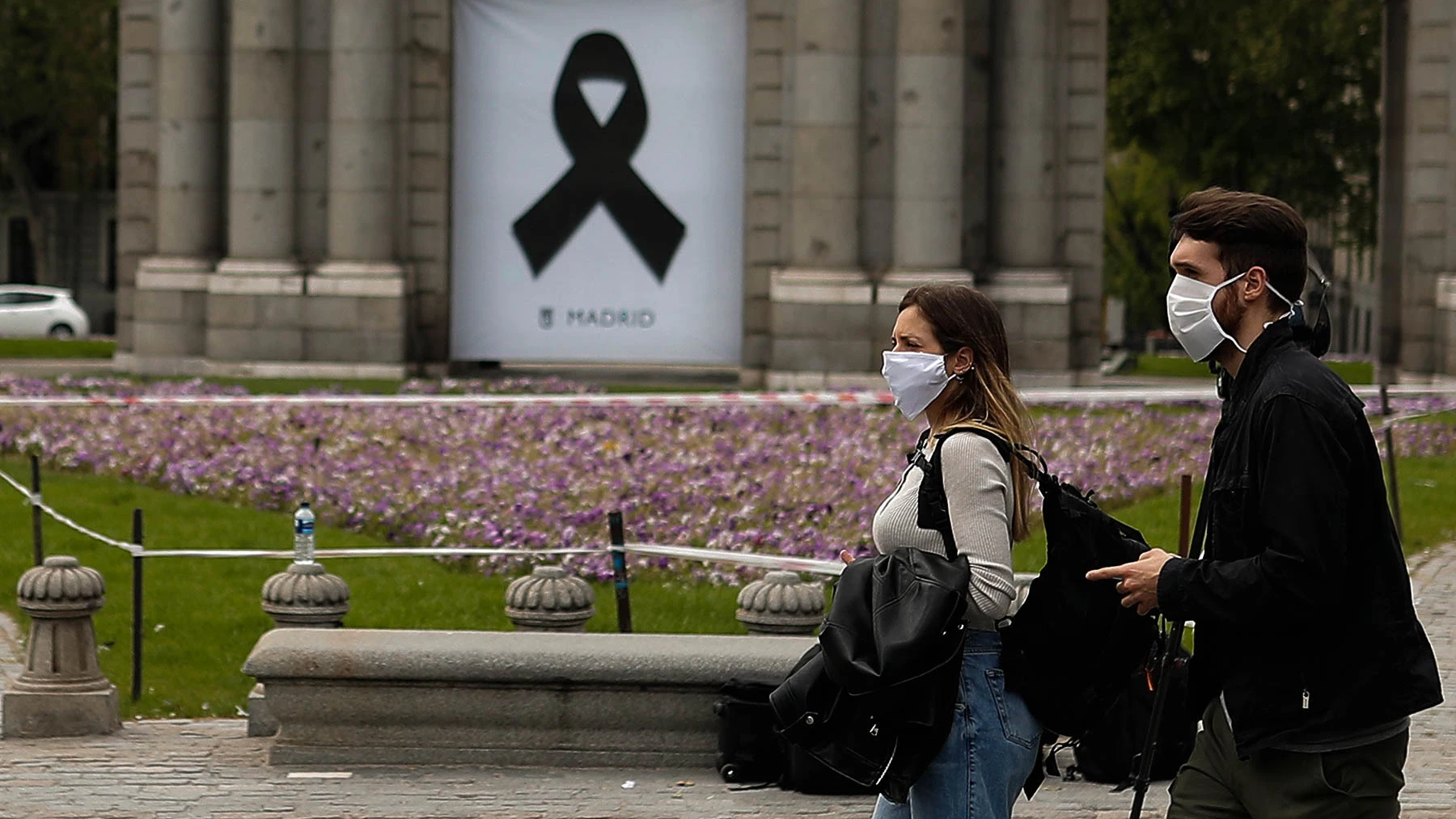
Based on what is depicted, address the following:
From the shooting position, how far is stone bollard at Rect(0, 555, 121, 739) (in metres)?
10.0

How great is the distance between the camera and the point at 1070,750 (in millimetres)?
9297

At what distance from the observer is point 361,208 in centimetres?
2870

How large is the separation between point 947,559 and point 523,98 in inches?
947

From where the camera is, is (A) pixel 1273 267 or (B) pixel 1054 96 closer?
(A) pixel 1273 267

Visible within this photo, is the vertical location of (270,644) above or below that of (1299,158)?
below

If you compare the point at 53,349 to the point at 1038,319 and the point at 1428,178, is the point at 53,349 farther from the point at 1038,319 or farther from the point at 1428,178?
the point at 1428,178

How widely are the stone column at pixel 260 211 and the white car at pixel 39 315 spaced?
3019cm

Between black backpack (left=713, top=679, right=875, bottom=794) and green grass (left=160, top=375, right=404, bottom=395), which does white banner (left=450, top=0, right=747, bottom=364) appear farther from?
black backpack (left=713, top=679, right=875, bottom=794)

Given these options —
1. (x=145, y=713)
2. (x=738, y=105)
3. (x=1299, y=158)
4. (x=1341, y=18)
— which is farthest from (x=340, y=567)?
(x=1299, y=158)

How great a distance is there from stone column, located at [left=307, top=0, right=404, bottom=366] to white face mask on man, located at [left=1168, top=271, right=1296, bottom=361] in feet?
78.5

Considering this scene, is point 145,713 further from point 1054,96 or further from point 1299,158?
point 1299,158

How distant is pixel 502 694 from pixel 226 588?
5.20 meters

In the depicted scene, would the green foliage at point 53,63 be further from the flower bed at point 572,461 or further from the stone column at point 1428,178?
the flower bed at point 572,461

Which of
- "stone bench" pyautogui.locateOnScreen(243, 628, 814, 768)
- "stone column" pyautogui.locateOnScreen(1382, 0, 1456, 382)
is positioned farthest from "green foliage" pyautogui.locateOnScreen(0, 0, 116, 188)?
"stone bench" pyautogui.locateOnScreen(243, 628, 814, 768)
